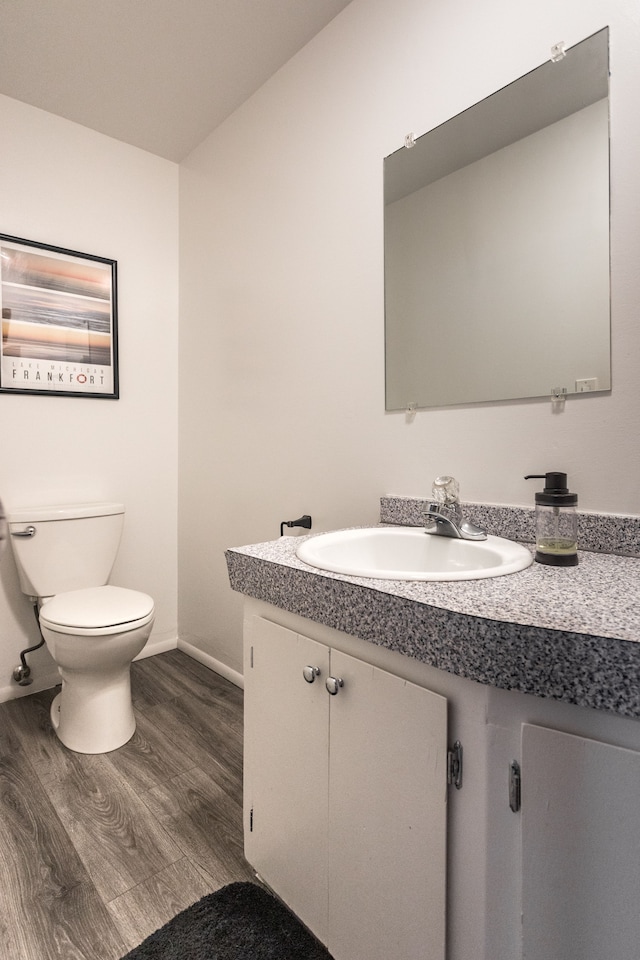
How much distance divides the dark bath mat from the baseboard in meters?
1.05

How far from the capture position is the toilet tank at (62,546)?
194 centimetres

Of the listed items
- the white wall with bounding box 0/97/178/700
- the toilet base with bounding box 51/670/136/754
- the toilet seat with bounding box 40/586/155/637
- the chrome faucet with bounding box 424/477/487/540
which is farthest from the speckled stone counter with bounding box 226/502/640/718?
the white wall with bounding box 0/97/178/700

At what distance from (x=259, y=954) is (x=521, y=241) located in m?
1.65

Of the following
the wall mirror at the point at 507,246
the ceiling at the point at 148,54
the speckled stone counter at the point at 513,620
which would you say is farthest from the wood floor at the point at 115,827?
the ceiling at the point at 148,54

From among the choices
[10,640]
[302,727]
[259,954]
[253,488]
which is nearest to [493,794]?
[302,727]

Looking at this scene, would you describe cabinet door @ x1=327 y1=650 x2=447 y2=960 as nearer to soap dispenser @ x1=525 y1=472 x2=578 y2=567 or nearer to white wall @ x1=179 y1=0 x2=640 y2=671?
soap dispenser @ x1=525 y1=472 x2=578 y2=567

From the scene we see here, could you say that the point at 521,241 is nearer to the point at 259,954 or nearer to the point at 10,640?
the point at 259,954

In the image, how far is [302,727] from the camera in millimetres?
1001

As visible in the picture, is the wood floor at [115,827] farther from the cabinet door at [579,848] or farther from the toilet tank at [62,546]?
the cabinet door at [579,848]

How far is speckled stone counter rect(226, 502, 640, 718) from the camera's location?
0.59 meters

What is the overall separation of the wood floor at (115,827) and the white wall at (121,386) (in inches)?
24.4

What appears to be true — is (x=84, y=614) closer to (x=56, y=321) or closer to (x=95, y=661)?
(x=95, y=661)

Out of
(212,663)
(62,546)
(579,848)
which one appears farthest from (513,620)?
(212,663)

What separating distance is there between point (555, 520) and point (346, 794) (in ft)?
2.17
